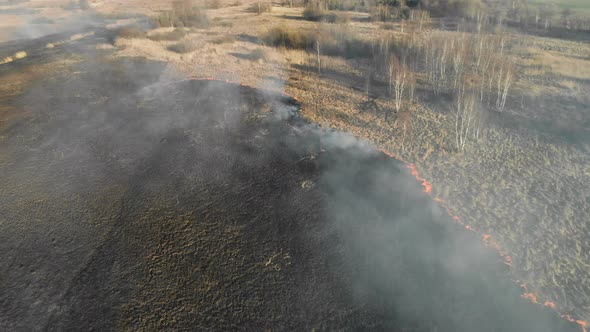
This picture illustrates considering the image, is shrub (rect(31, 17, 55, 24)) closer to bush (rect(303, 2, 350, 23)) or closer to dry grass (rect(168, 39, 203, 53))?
dry grass (rect(168, 39, 203, 53))

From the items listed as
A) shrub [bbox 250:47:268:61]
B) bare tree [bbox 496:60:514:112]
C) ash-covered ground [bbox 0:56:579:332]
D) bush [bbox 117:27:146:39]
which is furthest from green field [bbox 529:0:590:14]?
bush [bbox 117:27:146:39]

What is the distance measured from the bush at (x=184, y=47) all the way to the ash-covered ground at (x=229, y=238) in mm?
23878

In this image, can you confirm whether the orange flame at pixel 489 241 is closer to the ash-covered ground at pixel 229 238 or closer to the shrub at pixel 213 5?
the ash-covered ground at pixel 229 238

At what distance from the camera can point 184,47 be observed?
50.8 meters

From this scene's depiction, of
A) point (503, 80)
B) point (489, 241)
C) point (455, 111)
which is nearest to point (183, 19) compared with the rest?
point (455, 111)

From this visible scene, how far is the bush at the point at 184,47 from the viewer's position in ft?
165

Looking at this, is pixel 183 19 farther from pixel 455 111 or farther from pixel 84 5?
pixel 455 111

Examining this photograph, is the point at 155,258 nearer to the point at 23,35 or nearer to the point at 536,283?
the point at 536,283

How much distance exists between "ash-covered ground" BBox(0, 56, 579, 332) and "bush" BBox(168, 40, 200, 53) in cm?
2388

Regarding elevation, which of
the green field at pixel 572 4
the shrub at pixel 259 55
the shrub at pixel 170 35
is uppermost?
the green field at pixel 572 4

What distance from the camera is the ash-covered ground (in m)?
15.0

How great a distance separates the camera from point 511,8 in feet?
227

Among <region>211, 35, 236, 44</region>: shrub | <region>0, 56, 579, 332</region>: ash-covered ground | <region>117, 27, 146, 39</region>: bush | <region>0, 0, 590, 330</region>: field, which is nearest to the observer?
<region>0, 56, 579, 332</region>: ash-covered ground

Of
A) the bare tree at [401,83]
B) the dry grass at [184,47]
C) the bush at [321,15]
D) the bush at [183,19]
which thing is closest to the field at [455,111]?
the dry grass at [184,47]
